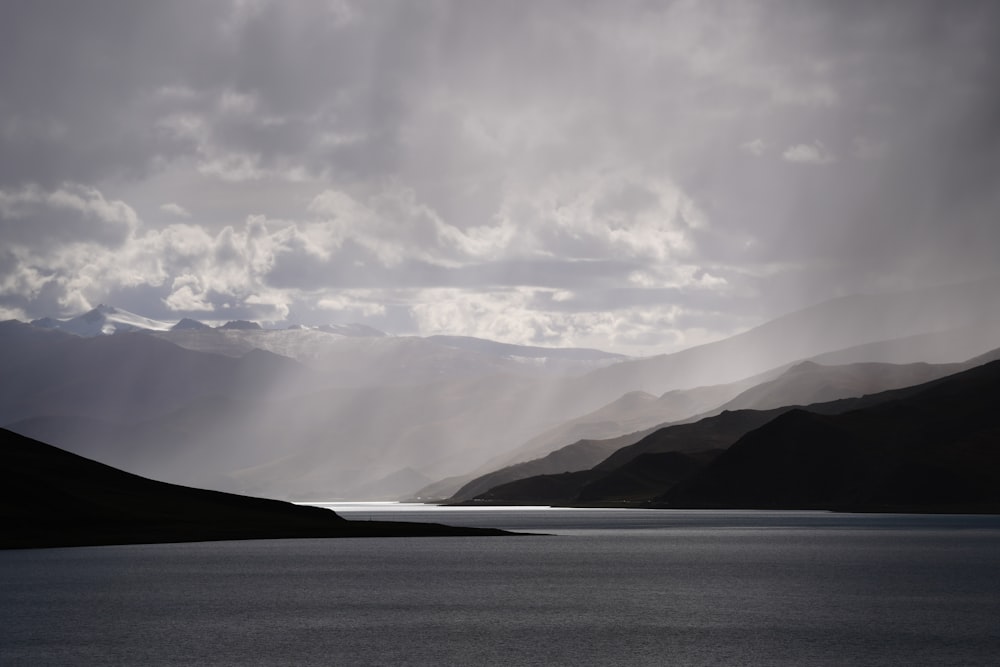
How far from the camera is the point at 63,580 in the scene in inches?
4980

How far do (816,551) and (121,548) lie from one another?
334 ft

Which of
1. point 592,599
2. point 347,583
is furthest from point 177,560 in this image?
point 592,599

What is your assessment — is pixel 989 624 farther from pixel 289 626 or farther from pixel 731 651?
pixel 289 626

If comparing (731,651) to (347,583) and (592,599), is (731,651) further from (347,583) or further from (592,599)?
(347,583)

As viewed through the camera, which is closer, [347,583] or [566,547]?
[347,583]

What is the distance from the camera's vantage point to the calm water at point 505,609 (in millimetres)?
75250

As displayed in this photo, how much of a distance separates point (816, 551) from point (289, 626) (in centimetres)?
10558

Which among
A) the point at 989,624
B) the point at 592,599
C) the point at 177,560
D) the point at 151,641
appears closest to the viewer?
the point at 151,641

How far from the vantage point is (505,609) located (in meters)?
101

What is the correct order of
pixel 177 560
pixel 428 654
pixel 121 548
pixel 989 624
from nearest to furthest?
pixel 428 654
pixel 989 624
pixel 177 560
pixel 121 548

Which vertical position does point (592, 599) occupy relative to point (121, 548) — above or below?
below

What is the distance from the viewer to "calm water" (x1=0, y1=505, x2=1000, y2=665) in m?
75.2

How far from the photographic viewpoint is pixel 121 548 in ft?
615

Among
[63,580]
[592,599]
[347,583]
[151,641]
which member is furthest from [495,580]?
[151,641]
